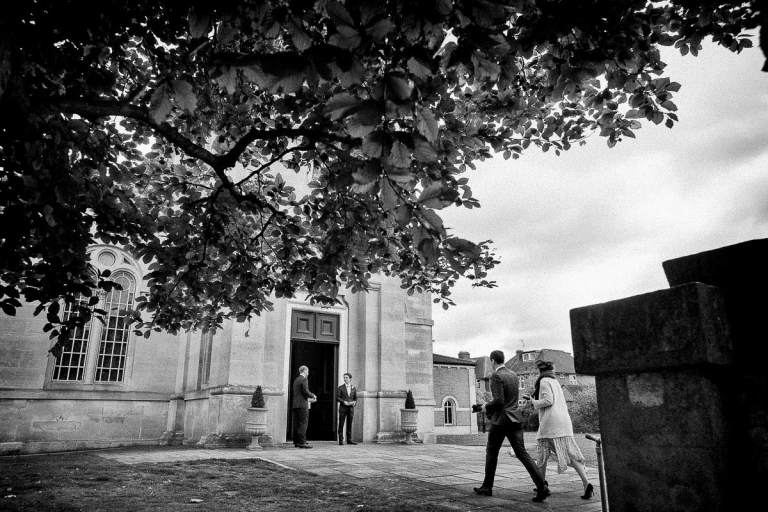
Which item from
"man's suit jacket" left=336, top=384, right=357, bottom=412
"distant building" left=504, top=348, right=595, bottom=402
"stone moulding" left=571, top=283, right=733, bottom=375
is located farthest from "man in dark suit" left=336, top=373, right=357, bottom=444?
"distant building" left=504, top=348, right=595, bottom=402

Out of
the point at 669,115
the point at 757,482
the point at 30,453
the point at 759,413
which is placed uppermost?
the point at 669,115

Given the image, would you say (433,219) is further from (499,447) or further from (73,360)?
(73,360)

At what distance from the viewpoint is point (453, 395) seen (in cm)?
4069

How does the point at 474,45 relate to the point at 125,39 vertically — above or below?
below

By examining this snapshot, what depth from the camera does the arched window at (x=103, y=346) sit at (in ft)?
49.2

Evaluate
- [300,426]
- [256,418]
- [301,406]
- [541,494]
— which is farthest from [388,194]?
[300,426]

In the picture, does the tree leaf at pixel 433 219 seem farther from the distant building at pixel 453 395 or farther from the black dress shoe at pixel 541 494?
the distant building at pixel 453 395

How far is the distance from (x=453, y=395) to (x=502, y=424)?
35.1 metres

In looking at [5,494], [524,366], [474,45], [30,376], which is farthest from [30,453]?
[524,366]

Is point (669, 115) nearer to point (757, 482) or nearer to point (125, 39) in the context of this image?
point (757, 482)

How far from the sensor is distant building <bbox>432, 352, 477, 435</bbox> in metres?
40.1

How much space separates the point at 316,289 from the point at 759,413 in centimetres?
614

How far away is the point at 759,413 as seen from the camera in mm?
2012

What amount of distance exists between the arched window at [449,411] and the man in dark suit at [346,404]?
88.1 ft
